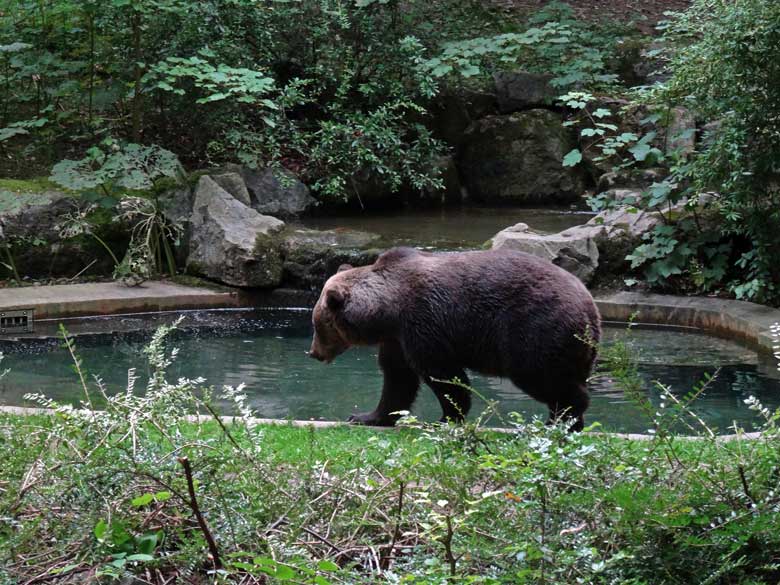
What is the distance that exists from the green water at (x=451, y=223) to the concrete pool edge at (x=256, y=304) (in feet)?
5.93

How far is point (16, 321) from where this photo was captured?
10992mm

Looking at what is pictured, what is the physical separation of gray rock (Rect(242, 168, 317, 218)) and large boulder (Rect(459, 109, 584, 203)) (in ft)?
11.0

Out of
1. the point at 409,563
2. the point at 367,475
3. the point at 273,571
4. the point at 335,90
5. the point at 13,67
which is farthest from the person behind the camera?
the point at 335,90

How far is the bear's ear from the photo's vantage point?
23.1 feet

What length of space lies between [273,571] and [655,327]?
8.14 metres

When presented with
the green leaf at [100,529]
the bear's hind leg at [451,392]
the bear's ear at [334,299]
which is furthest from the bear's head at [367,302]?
the green leaf at [100,529]

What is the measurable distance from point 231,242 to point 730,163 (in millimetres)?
5711

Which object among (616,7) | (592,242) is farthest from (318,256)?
(616,7)

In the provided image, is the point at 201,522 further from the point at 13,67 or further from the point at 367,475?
the point at 13,67

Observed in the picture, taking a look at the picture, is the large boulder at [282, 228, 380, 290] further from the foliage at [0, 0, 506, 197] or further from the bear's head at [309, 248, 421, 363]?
the bear's head at [309, 248, 421, 363]

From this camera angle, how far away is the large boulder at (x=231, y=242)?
478 inches

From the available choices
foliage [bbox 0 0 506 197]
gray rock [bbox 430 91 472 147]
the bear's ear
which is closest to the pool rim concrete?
foliage [bbox 0 0 506 197]

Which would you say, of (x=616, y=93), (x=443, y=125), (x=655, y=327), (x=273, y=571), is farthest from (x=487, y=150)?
(x=273, y=571)

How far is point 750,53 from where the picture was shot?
10.2 m
